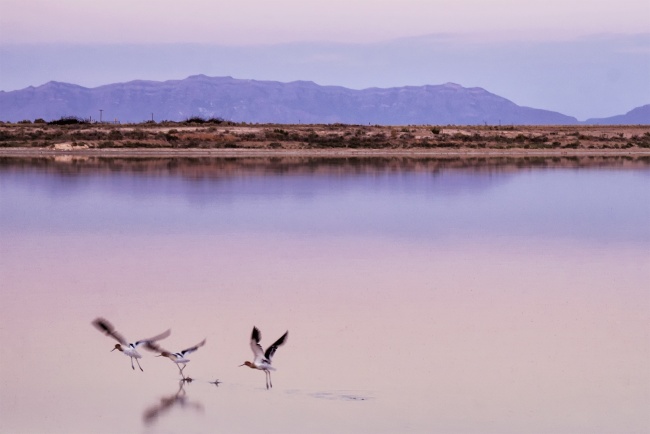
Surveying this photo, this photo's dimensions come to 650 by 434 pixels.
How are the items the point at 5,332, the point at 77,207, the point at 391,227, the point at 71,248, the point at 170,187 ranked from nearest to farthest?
the point at 5,332, the point at 71,248, the point at 391,227, the point at 77,207, the point at 170,187

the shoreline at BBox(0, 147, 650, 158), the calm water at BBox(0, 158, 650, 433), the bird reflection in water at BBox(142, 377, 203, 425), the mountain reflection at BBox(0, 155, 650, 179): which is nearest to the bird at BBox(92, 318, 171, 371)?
the calm water at BBox(0, 158, 650, 433)

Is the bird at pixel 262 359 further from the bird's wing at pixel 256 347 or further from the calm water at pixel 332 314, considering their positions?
the calm water at pixel 332 314

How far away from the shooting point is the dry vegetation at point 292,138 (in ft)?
186

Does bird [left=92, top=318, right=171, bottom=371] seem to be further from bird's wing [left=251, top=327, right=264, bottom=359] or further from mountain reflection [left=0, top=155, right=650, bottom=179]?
mountain reflection [left=0, top=155, right=650, bottom=179]

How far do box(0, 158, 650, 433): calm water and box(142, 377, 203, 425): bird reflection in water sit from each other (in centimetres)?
2

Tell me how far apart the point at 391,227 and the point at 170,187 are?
10700 mm

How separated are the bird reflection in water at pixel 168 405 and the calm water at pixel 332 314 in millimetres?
24

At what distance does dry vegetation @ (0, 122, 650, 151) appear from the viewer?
56844mm

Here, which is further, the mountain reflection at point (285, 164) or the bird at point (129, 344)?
the mountain reflection at point (285, 164)

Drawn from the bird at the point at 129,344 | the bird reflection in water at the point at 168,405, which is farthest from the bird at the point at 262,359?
the bird at the point at 129,344

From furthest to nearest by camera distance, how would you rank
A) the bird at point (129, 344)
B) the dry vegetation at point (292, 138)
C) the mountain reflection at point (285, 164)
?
the dry vegetation at point (292, 138), the mountain reflection at point (285, 164), the bird at point (129, 344)

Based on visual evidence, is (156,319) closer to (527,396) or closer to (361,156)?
(527,396)

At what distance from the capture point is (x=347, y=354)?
32.4 feet

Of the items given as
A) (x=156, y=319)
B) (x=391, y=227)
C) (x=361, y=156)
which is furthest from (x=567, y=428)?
(x=361, y=156)
